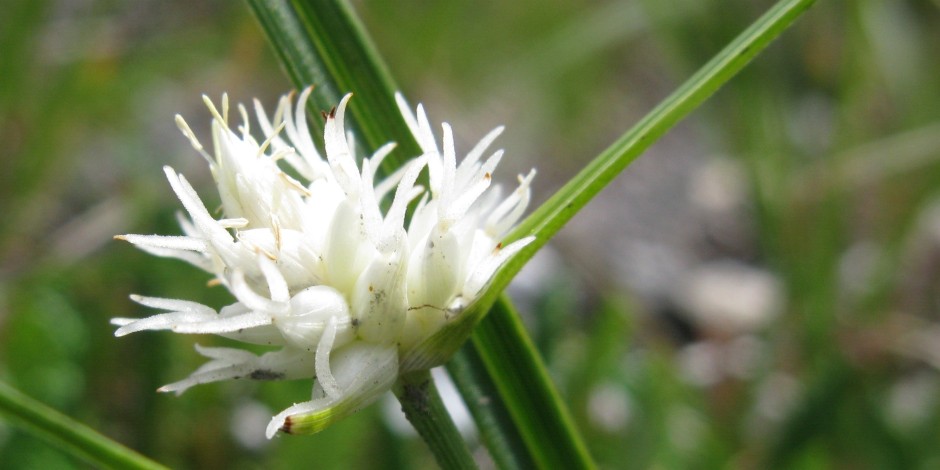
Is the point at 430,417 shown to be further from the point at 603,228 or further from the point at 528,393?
the point at 603,228

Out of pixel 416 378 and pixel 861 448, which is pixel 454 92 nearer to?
pixel 861 448

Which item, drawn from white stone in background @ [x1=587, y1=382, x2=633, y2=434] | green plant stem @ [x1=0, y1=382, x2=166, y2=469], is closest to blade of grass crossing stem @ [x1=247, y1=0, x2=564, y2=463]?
green plant stem @ [x1=0, y1=382, x2=166, y2=469]

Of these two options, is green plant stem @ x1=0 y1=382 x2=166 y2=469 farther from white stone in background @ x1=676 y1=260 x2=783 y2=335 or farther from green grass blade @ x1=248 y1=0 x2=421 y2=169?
white stone in background @ x1=676 y1=260 x2=783 y2=335

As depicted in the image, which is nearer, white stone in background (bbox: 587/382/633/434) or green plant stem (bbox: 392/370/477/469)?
green plant stem (bbox: 392/370/477/469)

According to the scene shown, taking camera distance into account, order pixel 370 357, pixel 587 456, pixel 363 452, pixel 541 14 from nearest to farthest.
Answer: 1. pixel 370 357
2. pixel 587 456
3. pixel 363 452
4. pixel 541 14

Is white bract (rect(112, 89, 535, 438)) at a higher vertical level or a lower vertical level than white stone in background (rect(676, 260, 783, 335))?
higher

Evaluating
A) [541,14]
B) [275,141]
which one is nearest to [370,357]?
[275,141]

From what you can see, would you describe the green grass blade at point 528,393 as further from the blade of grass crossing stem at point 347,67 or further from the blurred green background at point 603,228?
the blurred green background at point 603,228
